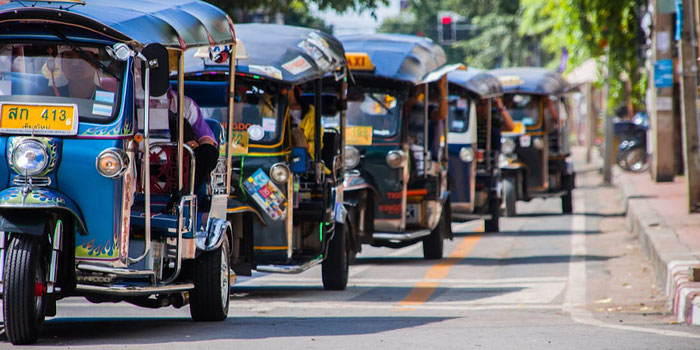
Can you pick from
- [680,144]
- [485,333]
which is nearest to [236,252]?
[485,333]

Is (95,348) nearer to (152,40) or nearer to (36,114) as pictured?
(36,114)

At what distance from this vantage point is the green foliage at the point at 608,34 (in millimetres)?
25703

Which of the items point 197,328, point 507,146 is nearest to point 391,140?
point 197,328

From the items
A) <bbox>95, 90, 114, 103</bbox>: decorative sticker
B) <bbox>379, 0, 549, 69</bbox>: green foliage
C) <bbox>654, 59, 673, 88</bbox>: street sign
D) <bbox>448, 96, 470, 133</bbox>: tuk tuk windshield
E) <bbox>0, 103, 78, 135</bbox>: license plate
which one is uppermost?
<bbox>379, 0, 549, 69</bbox>: green foliage

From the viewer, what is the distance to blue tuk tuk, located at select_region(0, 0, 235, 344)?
7.07m

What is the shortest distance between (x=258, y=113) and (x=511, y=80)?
12.6m

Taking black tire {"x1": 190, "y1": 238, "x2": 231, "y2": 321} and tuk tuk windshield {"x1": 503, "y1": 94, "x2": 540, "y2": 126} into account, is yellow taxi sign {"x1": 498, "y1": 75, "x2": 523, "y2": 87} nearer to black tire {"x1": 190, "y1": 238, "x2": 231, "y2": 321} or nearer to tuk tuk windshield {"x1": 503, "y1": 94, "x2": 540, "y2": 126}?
tuk tuk windshield {"x1": 503, "y1": 94, "x2": 540, "y2": 126}

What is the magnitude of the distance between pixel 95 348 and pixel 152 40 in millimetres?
1867

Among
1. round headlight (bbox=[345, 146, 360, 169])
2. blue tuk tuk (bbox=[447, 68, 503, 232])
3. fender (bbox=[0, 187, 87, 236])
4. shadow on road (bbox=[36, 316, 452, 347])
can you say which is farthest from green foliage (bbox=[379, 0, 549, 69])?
fender (bbox=[0, 187, 87, 236])

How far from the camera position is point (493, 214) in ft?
62.9

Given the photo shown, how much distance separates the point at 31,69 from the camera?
7477 mm

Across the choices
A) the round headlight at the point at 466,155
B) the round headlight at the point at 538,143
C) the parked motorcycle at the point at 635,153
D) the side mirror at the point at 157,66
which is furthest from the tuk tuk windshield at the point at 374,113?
the parked motorcycle at the point at 635,153

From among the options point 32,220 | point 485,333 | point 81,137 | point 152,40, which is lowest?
point 485,333

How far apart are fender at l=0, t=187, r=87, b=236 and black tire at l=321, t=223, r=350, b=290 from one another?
4.78 metres
